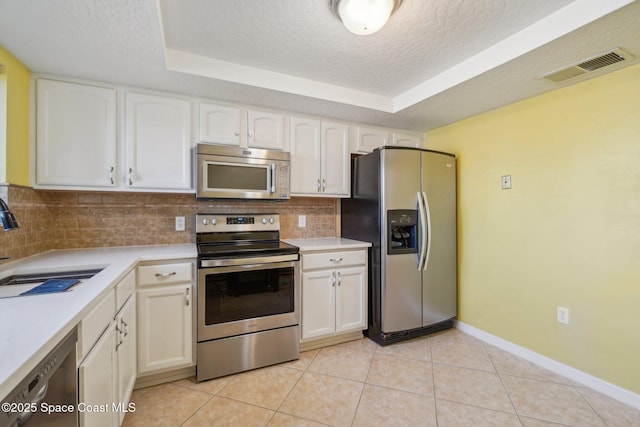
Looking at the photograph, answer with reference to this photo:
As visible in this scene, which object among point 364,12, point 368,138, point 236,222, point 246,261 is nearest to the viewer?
point 364,12

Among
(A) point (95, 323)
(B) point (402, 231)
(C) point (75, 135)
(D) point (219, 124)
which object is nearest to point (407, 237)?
(B) point (402, 231)

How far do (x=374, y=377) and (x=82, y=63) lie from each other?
2860 mm

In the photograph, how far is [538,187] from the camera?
2.25 m

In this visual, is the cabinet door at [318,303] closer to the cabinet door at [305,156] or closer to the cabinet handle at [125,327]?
the cabinet door at [305,156]

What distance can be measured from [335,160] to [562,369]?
8.01 feet

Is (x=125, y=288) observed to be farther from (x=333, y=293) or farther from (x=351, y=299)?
(x=351, y=299)

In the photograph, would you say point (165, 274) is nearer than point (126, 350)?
No

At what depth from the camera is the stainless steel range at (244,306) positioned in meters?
1.99

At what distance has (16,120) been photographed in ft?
5.63

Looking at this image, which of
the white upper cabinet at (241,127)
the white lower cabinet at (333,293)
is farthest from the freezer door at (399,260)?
the white upper cabinet at (241,127)

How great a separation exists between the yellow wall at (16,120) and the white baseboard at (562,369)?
12.2 ft

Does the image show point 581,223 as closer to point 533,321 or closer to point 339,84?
point 533,321

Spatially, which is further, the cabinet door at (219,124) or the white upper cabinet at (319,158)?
the white upper cabinet at (319,158)

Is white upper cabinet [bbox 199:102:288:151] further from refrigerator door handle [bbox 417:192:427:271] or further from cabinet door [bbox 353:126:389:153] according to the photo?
refrigerator door handle [bbox 417:192:427:271]
